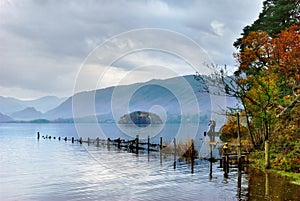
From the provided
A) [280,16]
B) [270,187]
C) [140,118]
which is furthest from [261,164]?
[140,118]

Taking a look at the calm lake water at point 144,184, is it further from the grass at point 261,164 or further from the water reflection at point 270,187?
the grass at point 261,164

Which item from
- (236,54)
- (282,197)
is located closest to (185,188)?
(282,197)

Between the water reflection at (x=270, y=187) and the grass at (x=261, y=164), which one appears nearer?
the water reflection at (x=270, y=187)

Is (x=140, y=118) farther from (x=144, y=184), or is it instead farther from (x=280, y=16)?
(x=144, y=184)

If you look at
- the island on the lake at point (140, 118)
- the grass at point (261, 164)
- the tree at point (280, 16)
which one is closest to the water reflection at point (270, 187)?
the grass at point (261, 164)

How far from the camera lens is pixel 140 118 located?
118125 mm

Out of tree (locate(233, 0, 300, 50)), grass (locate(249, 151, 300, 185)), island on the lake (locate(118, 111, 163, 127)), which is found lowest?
grass (locate(249, 151, 300, 185))

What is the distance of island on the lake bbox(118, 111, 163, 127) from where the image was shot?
4062 inches

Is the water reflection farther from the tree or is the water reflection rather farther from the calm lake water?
the tree

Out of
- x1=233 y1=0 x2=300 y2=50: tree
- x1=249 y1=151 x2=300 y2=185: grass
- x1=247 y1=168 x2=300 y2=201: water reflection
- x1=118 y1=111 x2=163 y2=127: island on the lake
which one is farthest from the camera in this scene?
x1=118 y1=111 x2=163 y2=127: island on the lake

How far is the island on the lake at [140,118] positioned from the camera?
103162 millimetres

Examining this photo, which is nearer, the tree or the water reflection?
the water reflection

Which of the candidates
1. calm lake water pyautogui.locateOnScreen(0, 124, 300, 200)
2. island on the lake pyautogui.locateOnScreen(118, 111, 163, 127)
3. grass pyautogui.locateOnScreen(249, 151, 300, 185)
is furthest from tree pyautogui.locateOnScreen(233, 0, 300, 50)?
island on the lake pyautogui.locateOnScreen(118, 111, 163, 127)

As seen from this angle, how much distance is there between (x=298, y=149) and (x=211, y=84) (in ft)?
29.1
